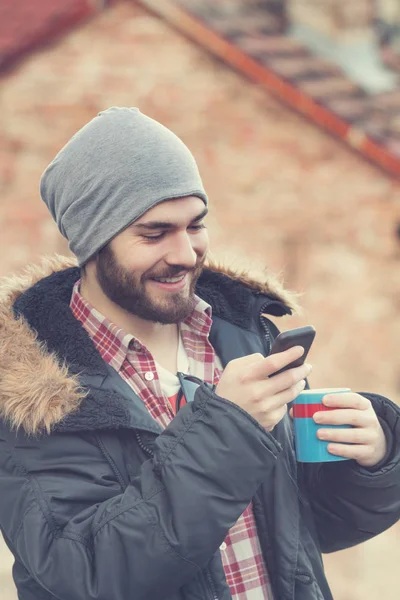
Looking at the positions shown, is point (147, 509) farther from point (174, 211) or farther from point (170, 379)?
point (174, 211)

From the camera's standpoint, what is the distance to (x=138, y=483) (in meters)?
1.29

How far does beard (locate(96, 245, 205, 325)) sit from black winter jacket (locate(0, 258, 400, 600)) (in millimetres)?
108

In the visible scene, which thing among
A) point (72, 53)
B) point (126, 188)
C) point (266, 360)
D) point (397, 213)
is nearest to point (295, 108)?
point (397, 213)

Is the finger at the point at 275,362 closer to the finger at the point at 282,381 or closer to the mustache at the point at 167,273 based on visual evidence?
the finger at the point at 282,381

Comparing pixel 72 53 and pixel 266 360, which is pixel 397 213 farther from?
pixel 266 360

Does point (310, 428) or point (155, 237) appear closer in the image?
point (310, 428)

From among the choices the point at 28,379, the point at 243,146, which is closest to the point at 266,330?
the point at 28,379

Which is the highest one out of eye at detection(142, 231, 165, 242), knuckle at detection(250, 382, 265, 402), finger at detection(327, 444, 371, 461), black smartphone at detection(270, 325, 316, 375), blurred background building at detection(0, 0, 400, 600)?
eye at detection(142, 231, 165, 242)

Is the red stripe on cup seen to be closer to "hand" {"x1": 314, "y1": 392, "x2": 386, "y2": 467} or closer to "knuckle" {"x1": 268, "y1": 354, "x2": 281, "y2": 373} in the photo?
"hand" {"x1": 314, "y1": 392, "x2": 386, "y2": 467}

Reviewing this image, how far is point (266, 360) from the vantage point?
1.29 m

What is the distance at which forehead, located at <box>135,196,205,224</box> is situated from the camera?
4.96ft

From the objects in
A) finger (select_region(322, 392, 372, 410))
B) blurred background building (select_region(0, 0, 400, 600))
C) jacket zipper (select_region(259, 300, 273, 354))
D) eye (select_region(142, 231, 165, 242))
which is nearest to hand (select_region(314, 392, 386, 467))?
finger (select_region(322, 392, 372, 410))

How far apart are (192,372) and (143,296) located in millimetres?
205

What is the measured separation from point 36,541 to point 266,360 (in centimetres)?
49
